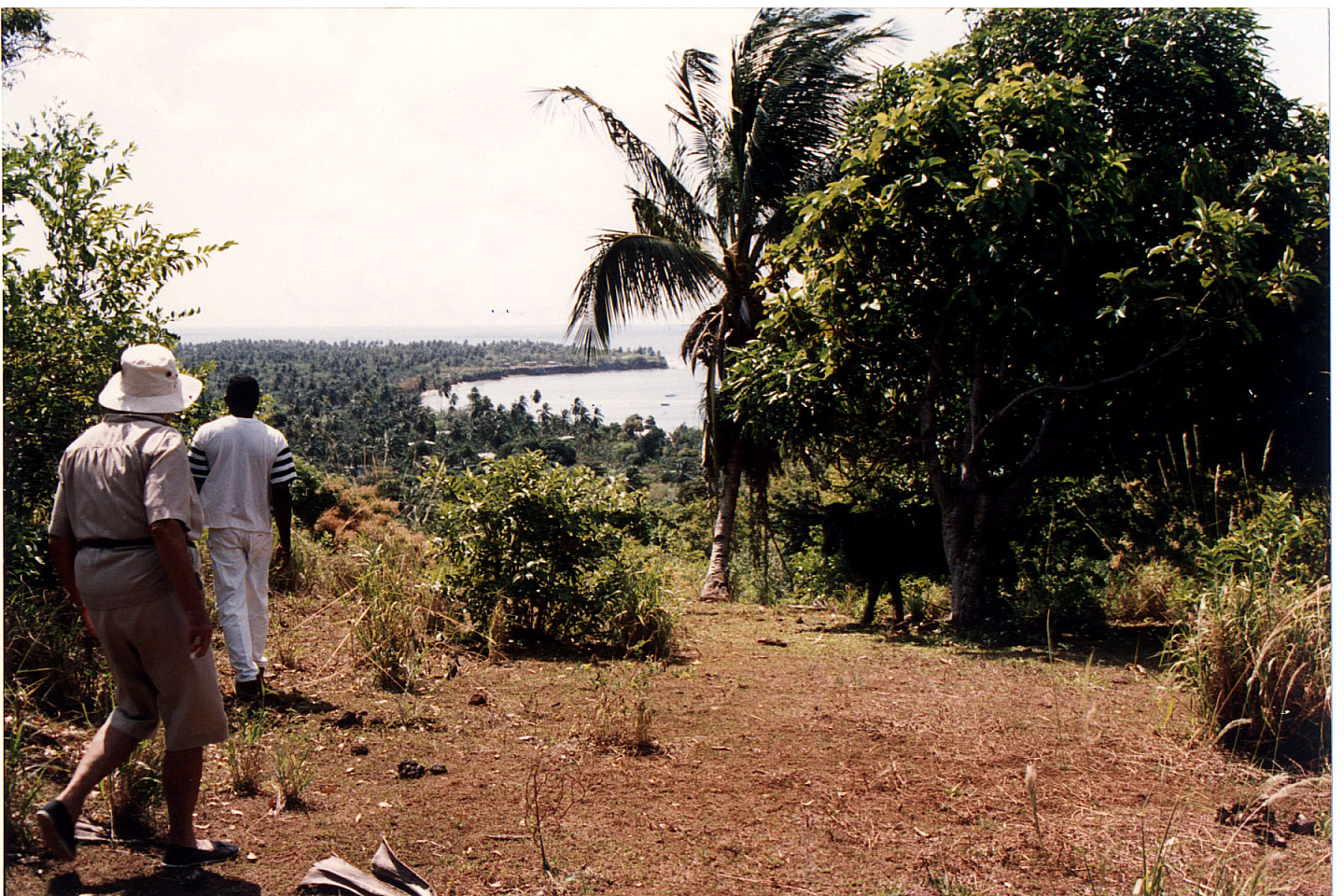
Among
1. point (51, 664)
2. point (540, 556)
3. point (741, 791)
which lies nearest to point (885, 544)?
point (540, 556)

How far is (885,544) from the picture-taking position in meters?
9.28

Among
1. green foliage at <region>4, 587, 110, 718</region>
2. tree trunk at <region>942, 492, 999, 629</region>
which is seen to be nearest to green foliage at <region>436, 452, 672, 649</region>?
green foliage at <region>4, 587, 110, 718</region>

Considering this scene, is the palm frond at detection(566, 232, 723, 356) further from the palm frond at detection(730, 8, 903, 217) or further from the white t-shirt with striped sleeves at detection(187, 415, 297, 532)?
the white t-shirt with striped sleeves at detection(187, 415, 297, 532)

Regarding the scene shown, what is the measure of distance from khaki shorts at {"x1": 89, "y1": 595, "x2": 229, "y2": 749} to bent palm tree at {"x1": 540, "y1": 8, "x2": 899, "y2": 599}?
8.84 meters

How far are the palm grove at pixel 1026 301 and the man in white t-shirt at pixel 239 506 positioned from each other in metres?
0.85

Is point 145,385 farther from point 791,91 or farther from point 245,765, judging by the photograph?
point 791,91

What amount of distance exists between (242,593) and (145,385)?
86.7 inches

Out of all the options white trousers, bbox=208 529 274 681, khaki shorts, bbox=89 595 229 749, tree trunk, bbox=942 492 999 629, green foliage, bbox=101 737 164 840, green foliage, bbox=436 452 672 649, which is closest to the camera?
khaki shorts, bbox=89 595 229 749

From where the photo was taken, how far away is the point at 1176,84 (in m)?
7.96

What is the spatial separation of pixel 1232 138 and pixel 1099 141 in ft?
6.94

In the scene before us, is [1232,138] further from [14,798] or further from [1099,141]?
[14,798]

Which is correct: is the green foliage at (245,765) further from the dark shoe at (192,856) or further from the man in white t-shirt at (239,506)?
the man in white t-shirt at (239,506)

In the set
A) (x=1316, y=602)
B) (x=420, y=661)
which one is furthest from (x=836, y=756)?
(x=420, y=661)

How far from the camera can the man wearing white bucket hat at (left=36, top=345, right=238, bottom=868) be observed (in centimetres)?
305
